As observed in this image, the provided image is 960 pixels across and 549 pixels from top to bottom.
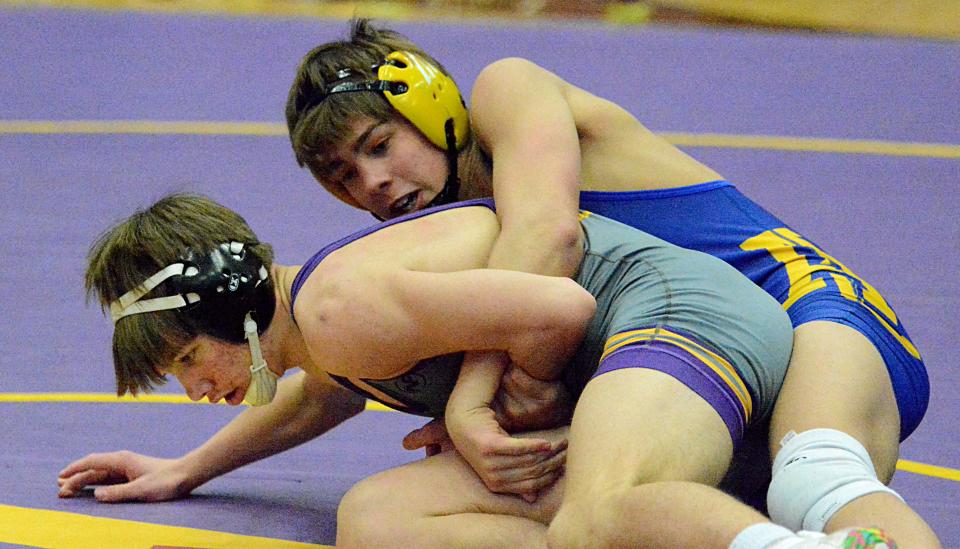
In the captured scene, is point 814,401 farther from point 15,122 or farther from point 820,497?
point 15,122

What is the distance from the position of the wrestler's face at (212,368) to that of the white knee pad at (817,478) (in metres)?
1.13

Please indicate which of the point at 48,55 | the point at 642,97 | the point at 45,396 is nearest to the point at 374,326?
the point at 45,396

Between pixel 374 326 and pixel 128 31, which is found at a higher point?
pixel 374 326

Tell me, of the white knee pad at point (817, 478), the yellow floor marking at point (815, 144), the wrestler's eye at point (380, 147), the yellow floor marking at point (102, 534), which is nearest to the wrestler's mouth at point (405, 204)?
the wrestler's eye at point (380, 147)

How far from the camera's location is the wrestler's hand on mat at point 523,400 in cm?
296

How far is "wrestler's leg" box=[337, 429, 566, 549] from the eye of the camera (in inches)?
115

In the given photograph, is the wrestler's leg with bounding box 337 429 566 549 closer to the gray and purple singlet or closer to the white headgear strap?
the gray and purple singlet

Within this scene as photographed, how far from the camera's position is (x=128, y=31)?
9.29m

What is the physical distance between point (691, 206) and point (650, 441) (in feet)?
2.90

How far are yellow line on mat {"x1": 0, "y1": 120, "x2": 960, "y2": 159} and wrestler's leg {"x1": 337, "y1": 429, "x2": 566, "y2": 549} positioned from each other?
3826 mm

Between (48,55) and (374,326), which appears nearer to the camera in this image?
(374,326)

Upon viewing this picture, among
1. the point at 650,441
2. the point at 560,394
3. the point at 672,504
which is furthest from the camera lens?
the point at 560,394

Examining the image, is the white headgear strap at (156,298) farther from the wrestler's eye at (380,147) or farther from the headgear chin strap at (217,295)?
the wrestler's eye at (380,147)

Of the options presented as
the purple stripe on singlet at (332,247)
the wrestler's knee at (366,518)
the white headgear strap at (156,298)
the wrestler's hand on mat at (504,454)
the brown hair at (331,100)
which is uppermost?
the brown hair at (331,100)
